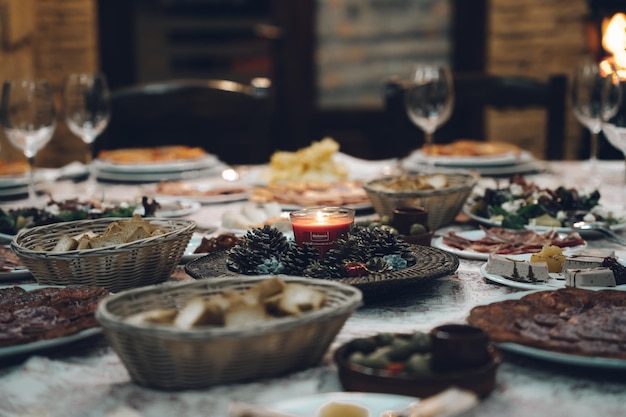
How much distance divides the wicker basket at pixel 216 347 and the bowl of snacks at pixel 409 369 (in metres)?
0.05

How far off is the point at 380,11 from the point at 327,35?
0.35 m

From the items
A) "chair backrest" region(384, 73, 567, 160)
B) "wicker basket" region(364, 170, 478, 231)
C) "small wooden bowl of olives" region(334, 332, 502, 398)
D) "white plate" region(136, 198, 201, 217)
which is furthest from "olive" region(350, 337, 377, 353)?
"chair backrest" region(384, 73, 567, 160)

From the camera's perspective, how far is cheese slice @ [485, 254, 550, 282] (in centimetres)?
137

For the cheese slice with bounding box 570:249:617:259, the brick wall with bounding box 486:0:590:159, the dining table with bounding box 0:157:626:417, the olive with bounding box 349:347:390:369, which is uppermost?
the brick wall with bounding box 486:0:590:159

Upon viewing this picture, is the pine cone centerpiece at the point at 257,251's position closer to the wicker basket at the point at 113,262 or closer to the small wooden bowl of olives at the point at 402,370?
the wicker basket at the point at 113,262

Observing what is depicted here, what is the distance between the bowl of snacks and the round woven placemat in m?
0.29

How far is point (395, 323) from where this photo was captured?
1.22m

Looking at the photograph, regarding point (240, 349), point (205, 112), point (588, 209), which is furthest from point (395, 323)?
point (205, 112)

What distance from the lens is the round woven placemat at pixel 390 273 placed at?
1.27 meters

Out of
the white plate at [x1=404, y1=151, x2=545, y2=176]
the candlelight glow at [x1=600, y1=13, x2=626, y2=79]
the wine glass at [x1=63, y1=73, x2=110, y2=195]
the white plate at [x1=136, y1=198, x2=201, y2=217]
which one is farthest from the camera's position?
the candlelight glow at [x1=600, y1=13, x2=626, y2=79]

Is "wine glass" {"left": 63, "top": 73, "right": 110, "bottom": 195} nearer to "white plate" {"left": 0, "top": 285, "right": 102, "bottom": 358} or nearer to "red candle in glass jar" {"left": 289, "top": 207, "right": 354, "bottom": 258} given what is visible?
"red candle in glass jar" {"left": 289, "top": 207, "right": 354, "bottom": 258}

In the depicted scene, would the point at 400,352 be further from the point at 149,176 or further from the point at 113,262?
the point at 149,176

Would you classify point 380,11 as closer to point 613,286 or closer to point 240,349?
point 613,286

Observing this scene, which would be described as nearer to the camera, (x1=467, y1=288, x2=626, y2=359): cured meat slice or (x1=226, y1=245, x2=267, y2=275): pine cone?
(x1=467, y1=288, x2=626, y2=359): cured meat slice
